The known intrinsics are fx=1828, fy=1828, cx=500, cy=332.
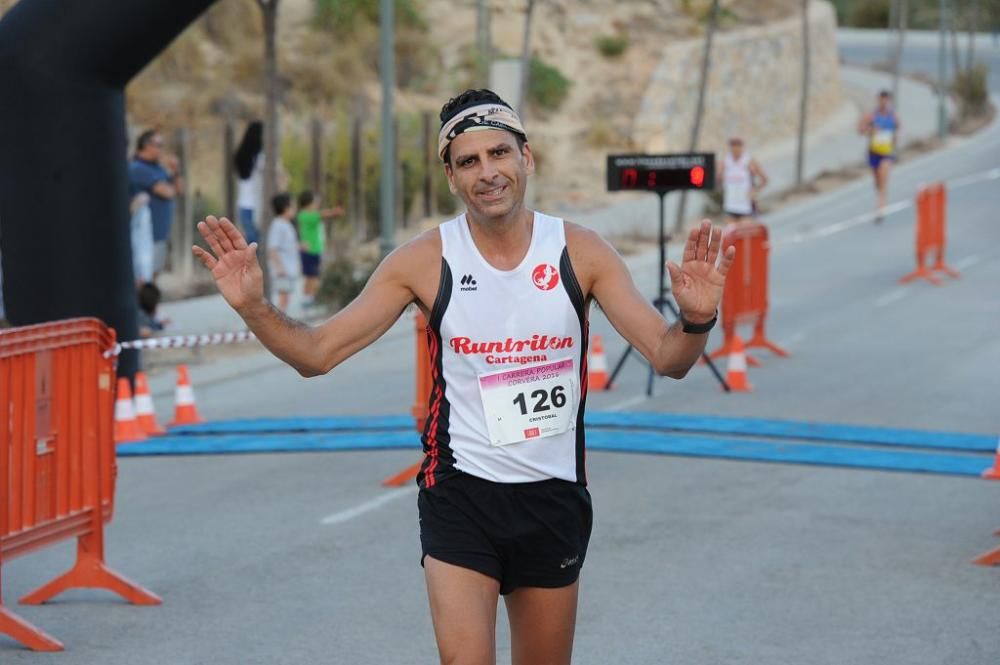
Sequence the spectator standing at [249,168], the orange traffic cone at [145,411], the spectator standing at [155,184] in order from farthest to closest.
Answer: the spectator standing at [249,168] → the spectator standing at [155,184] → the orange traffic cone at [145,411]

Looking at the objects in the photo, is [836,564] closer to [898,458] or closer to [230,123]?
[898,458]

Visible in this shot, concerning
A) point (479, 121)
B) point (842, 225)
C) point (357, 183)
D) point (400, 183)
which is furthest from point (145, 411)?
point (842, 225)

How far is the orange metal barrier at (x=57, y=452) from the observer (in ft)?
25.7

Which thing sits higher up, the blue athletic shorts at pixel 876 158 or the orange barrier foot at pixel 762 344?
the blue athletic shorts at pixel 876 158

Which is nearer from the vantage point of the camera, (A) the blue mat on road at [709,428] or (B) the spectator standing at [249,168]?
(A) the blue mat on road at [709,428]

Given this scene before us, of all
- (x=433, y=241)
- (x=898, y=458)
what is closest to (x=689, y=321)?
(x=433, y=241)

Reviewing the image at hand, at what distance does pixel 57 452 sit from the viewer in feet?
26.8

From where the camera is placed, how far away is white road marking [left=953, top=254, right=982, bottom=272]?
2473 cm

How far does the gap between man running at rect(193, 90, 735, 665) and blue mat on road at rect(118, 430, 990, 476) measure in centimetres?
671

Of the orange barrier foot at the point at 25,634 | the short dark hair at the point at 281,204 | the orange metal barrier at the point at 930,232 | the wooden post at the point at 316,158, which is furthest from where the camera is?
the wooden post at the point at 316,158

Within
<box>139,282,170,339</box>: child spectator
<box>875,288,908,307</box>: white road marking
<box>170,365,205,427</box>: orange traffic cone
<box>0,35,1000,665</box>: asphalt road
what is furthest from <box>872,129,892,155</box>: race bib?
<box>170,365,205,427</box>: orange traffic cone

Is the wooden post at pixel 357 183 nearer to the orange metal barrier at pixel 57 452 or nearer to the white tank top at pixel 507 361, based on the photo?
the orange metal barrier at pixel 57 452

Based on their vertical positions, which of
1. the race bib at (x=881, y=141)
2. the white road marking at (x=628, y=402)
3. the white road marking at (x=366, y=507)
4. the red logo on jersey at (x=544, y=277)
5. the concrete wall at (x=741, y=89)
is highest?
the concrete wall at (x=741, y=89)

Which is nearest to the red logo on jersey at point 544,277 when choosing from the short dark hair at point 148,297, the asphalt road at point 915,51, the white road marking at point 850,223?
the short dark hair at point 148,297
